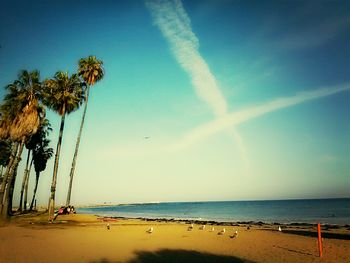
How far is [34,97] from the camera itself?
1362 inches

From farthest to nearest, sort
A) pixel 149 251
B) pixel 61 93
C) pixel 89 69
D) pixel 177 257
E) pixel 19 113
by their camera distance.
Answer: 1. pixel 89 69
2. pixel 61 93
3. pixel 19 113
4. pixel 149 251
5. pixel 177 257

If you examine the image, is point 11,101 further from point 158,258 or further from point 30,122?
point 158,258

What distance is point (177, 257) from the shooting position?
15.2 meters

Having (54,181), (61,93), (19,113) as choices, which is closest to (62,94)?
(61,93)

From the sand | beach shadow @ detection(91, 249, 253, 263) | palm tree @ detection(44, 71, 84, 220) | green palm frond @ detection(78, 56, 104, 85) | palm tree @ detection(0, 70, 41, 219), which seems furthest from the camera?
green palm frond @ detection(78, 56, 104, 85)

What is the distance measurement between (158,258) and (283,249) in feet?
26.2

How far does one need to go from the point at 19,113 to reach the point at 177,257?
26434 millimetres

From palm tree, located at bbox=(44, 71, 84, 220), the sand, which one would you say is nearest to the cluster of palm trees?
palm tree, located at bbox=(44, 71, 84, 220)

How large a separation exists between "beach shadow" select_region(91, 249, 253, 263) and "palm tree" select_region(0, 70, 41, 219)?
2234 centimetres

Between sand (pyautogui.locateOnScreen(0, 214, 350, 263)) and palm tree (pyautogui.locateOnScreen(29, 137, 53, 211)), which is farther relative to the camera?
palm tree (pyautogui.locateOnScreen(29, 137, 53, 211))

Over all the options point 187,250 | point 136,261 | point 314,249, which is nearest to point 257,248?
point 314,249

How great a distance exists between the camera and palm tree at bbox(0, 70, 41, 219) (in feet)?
106

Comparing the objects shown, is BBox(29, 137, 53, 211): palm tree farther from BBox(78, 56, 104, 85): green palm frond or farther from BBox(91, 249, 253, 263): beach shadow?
BBox(91, 249, 253, 263): beach shadow

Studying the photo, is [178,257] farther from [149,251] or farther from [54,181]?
[54,181]
